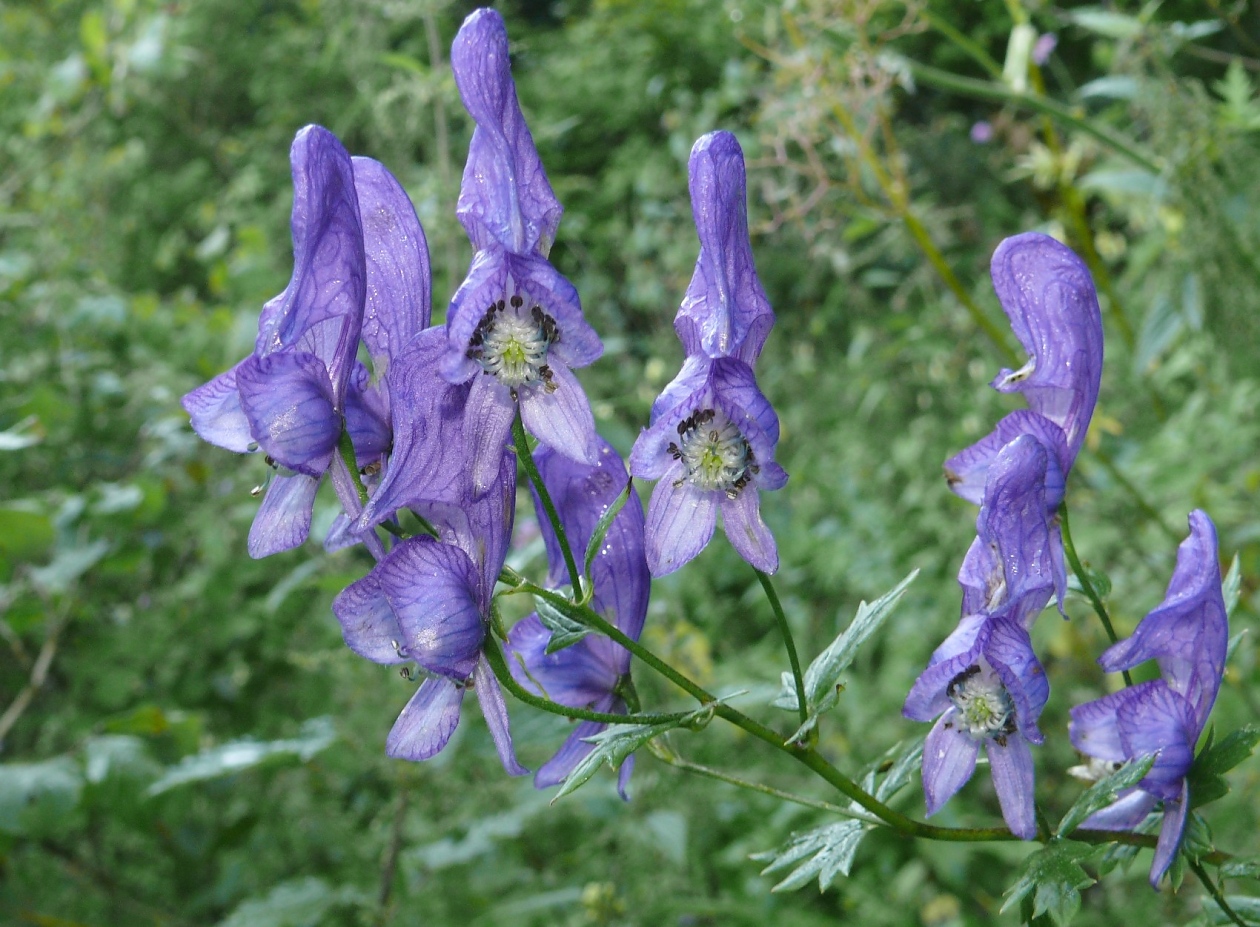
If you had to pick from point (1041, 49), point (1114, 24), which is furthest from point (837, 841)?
point (1041, 49)

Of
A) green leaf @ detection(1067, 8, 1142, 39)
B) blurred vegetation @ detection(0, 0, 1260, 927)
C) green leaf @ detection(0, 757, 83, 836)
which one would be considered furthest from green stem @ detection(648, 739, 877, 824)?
green leaf @ detection(1067, 8, 1142, 39)

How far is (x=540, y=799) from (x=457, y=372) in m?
1.03

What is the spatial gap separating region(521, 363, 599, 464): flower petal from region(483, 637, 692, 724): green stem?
0.34 ft

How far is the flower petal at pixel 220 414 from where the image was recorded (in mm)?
617

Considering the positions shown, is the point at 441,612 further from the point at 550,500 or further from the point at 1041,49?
the point at 1041,49

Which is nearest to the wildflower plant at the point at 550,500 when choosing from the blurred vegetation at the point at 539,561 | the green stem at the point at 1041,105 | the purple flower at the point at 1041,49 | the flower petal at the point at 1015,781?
the flower petal at the point at 1015,781

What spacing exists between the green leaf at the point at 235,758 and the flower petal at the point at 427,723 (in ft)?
2.14

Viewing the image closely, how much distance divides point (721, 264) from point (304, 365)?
213 mm

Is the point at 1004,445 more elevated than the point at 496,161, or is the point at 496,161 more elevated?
the point at 496,161

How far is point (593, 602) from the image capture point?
689 millimetres

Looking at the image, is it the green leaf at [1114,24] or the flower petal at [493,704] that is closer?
the flower petal at [493,704]

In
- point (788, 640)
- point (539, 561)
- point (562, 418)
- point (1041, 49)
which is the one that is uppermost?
point (562, 418)

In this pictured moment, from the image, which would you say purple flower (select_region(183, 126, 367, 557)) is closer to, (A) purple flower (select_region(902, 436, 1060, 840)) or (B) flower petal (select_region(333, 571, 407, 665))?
(B) flower petal (select_region(333, 571, 407, 665))

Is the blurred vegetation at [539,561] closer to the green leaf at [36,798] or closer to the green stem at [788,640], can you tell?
the green leaf at [36,798]
